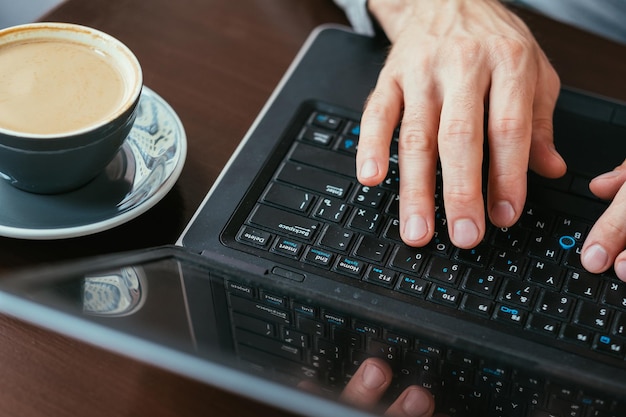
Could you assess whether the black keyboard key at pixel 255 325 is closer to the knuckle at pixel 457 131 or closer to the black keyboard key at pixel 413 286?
the black keyboard key at pixel 413 286

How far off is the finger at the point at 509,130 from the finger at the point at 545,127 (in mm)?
15

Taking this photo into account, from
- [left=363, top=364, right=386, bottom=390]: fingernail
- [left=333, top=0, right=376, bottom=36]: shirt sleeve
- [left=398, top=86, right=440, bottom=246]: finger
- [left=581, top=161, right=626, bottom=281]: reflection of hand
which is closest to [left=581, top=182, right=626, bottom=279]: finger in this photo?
[left=581, top=161, right=626, bottom=281]: reflection of hand

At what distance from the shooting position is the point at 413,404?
0.41 m

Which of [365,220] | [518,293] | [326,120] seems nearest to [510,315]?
[518,293]

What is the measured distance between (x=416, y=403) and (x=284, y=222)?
20 centimetres

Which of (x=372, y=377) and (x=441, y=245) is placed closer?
(x=372, y=377)

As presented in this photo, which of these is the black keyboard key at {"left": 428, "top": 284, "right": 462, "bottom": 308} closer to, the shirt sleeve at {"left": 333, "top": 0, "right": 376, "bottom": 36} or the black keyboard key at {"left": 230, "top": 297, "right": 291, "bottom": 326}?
the black keyboard key at {"left": 230, "top": 297, "right": 291, "bottom": 326}

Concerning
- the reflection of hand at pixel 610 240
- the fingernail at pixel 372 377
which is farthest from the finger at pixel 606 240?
the fingernail at pixel 372 377

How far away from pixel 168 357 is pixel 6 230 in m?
0.20

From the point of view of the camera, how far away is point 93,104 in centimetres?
56

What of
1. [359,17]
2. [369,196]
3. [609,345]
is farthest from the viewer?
[359,17]

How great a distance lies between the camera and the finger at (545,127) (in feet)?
2.02

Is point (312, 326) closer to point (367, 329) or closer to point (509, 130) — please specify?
point (367, 329)

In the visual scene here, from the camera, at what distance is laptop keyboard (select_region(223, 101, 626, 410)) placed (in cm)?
52
